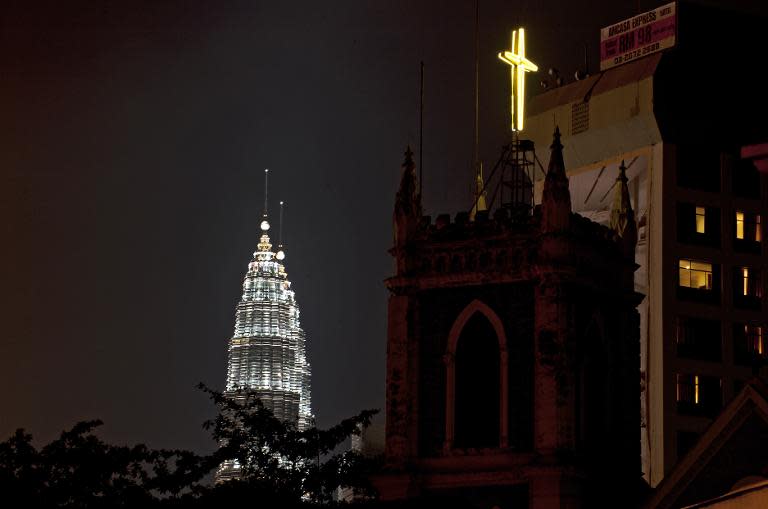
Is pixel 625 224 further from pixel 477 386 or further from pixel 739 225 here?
pixel 739 225

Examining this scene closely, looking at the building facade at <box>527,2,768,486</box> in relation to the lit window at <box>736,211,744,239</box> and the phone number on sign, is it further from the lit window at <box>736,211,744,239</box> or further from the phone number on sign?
the phone number on sign

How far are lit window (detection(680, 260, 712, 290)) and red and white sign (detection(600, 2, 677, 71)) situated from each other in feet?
38.9

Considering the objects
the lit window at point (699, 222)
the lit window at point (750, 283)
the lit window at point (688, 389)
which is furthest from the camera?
the lit window at point (750, 283)

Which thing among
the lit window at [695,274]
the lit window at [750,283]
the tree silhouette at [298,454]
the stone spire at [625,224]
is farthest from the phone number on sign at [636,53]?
the tree silhouette at [298,454]

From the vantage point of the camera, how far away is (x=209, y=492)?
4925 cm

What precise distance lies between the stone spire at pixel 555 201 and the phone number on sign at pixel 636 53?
52.8 meters

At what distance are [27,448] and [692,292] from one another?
6887cm

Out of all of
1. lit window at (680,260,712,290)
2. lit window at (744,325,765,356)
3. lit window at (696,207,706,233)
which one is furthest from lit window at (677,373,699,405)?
lit window at (696,207,706,233)

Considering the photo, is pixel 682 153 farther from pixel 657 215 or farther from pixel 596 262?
pixel 596 262

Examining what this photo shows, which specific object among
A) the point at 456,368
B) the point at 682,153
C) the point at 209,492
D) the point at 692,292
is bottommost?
the point at 209,492

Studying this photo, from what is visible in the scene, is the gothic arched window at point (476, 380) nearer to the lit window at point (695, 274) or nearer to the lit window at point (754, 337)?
the lit window at point (695, 274)

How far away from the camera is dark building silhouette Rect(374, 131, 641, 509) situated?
58156 millimetres

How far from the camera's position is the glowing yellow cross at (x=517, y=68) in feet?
277

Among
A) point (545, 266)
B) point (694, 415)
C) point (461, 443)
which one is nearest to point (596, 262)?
point (545, 266)
